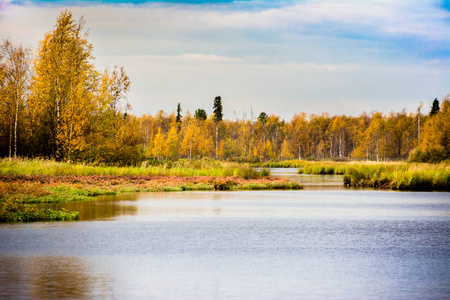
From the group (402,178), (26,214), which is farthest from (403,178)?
(26,214)

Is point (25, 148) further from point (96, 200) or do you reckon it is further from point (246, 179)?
point (96, 200)

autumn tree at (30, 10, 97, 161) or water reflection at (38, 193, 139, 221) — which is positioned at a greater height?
autumn tree at (30, 10, 97, 161)

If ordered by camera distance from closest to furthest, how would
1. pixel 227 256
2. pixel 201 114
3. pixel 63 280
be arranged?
pixel 63 280, pixel 227 256, pixel 201 114

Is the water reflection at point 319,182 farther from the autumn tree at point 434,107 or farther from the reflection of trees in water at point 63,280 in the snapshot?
the autumn tree at point 434,107

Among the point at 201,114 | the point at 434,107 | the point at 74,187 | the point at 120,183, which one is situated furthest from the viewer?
the point at 201,114

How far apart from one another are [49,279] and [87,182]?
66.0 ft

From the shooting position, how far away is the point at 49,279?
7.76 m

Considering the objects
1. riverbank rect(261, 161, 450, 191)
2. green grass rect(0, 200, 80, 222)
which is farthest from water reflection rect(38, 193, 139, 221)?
riverbank rect(261, 161, 450, 191)

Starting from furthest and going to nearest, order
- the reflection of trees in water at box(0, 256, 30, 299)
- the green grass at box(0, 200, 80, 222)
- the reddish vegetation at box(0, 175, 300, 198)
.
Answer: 1. the reddish vegetation at box(0, 175, 300, 198)
2. the green grass at box(0, 200, 80, 222)
3. the reflection of trees in water at box(0, 256, 30, 299)

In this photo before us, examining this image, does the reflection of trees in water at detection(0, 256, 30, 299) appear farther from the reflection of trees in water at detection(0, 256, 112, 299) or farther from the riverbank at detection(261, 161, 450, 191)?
the riverbank at detection(261, 161, 450, 191)

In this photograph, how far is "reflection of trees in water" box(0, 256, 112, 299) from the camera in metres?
6.98

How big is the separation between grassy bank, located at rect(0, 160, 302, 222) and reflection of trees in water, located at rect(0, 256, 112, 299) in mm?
6325

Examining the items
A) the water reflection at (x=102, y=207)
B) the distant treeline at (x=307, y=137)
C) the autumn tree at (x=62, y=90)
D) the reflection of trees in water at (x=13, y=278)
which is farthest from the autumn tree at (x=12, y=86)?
the distant treeline at (x=307, y=137)

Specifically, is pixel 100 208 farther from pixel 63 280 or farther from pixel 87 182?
pixel 63 280
